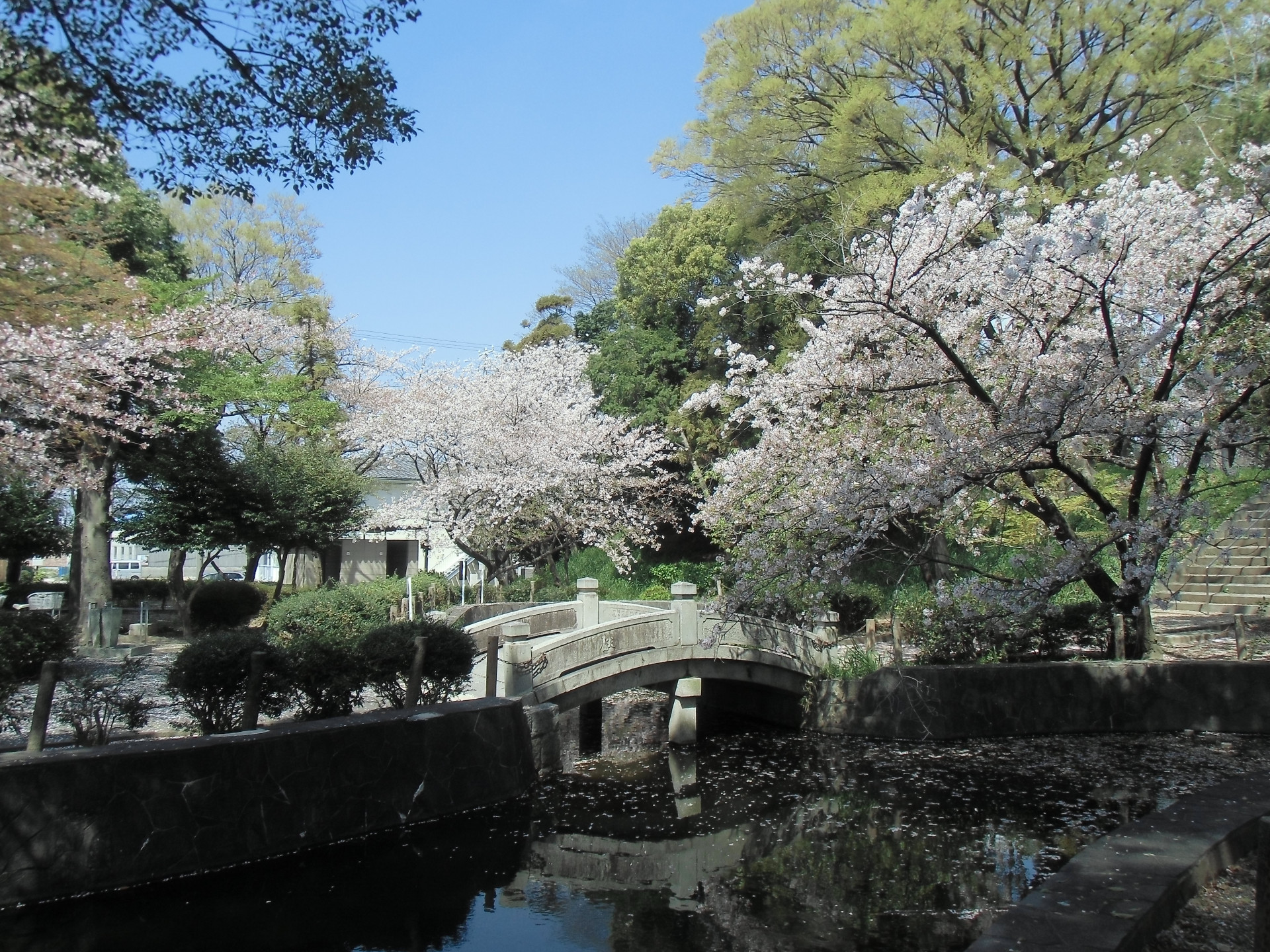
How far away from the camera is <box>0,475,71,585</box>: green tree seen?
2400 cm

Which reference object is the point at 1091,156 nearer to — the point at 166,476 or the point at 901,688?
the point at 901,688

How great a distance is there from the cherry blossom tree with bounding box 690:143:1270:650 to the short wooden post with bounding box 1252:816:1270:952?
19.0ft

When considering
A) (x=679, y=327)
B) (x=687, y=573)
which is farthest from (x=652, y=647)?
(x=679, y=327)

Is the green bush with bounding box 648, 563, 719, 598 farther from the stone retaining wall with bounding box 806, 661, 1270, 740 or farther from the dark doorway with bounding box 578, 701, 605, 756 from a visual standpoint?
the stone retaining wall with bounding box 806, 661, 1270, 740

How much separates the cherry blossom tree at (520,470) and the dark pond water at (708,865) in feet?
42.7

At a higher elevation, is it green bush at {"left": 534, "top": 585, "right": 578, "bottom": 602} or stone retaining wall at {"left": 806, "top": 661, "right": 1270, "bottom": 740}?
green bush at {"left": 534, "top": 585, "right": 578, "bottom": 602}

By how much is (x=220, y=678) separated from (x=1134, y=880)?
781cm

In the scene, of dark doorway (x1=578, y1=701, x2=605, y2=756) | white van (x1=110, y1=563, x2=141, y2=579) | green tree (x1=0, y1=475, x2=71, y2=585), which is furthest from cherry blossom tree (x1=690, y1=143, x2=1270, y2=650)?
white van (x1=110, y1=563, x2=141, y2=579)

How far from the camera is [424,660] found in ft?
34.7

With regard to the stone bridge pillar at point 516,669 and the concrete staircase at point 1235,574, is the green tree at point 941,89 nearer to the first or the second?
the concrete staircase at point 1235,574

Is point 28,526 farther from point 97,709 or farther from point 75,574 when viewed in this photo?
point 97,709

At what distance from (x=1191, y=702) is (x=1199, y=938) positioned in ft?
30.8

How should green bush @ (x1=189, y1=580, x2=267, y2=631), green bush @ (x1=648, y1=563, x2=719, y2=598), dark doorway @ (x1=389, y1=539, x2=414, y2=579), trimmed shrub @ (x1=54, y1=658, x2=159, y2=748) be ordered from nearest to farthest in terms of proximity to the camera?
trimmed shrub @ (x1=54, y1=658, x2=159, y2=748), green bush @ (x1=189, y1=580, x2=267, y2=631), green bush @ (x1=648, y1=563, x2=719, y2=598), dark doorway @ (x1=389, y1=539, x2=414, y2=579)

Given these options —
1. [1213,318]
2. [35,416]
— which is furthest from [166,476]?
[1213,318]
